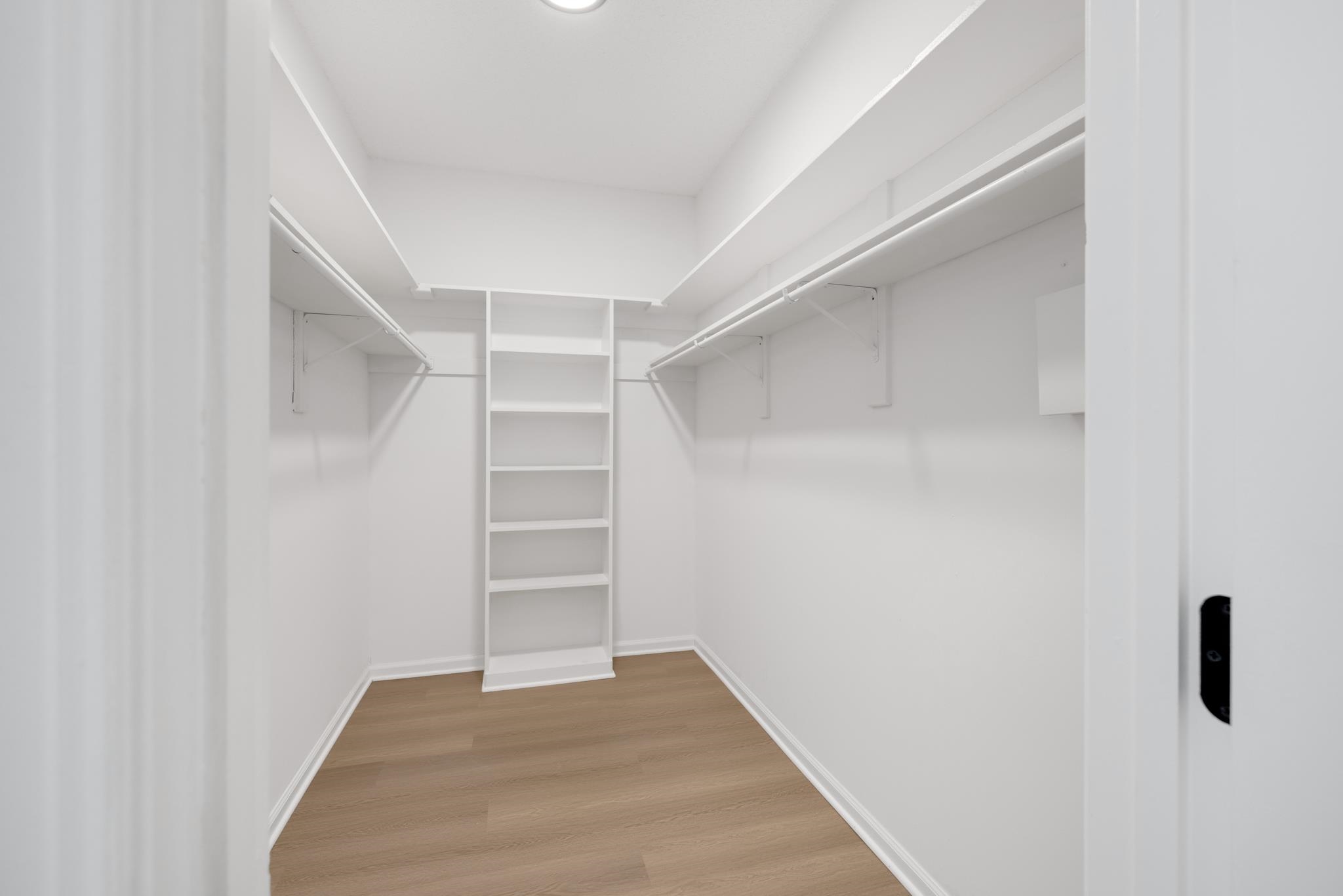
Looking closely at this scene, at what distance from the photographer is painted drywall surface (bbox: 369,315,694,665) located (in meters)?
2.69

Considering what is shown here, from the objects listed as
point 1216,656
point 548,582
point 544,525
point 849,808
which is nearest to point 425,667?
point 548,582

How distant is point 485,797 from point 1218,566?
2.01 meters

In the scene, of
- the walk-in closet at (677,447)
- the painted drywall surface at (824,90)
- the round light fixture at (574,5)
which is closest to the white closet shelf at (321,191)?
the walk-in closet at (677,447)

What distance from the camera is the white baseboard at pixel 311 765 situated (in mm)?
1607

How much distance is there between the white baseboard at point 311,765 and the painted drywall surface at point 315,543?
0.03 meters

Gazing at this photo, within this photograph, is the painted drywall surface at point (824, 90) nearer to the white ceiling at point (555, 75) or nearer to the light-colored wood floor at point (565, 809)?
the white ceiling at point (555, 75)

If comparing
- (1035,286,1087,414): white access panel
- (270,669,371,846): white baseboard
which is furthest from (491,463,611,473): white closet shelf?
(1035,286,1087,414): white access panel

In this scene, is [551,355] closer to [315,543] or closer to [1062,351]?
[315,543]

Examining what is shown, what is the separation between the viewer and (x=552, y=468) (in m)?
2.60

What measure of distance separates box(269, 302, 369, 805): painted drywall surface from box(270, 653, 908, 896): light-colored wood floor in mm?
220

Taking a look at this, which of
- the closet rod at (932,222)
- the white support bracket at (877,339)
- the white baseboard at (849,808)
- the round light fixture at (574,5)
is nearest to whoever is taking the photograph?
the closet rod at (932,222)

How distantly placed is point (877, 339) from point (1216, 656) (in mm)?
1204

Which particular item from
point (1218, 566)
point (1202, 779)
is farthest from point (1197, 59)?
point (1202, 779)

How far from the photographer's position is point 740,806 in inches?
67.5
